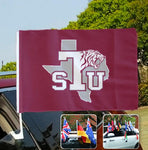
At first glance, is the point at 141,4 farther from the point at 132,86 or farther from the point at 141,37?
the point at 132,86

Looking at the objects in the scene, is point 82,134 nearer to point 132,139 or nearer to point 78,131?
point 78,131

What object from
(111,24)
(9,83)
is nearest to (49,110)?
Result: (9,83)

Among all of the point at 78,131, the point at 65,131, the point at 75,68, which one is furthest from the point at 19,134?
the point at 75,68

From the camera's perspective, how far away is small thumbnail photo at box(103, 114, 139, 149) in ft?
10.6

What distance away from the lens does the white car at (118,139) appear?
10.6ft

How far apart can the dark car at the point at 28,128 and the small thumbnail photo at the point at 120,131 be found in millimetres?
55

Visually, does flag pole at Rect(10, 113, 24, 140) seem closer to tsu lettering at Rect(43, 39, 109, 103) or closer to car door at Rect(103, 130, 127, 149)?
tsu lettering at Rect(43, 39, 109, 103)

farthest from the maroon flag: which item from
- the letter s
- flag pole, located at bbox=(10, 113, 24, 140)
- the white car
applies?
the white car

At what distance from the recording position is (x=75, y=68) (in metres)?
3.11

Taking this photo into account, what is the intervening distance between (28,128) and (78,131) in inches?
14.8

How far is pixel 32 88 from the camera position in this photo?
316 cm

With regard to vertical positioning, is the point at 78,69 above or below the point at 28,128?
above

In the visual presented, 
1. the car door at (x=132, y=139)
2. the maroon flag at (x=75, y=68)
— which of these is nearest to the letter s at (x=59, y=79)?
the maroon flag at (x=75, y=68)

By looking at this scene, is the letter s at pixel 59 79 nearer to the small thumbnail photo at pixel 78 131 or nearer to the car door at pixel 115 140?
the small thumbnail photo at pixel 78 131
